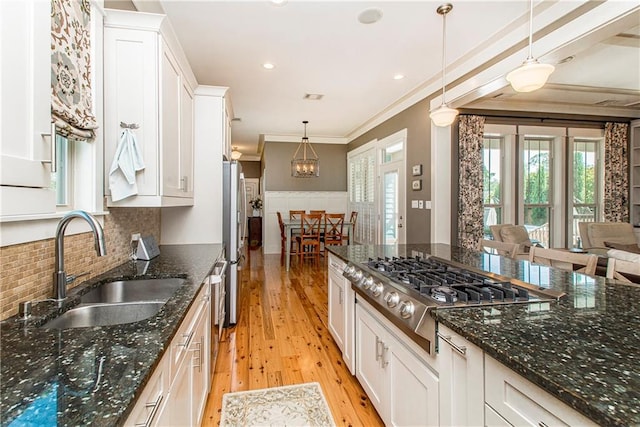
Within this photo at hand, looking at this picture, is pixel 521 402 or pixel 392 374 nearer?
pixel 521 402

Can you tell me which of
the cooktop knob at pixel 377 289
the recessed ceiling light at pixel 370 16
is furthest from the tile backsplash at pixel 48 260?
the recessed ceiling light at pixel 370 16

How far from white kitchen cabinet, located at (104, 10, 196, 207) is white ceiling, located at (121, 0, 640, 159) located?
0.72 m

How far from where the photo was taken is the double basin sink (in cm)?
127

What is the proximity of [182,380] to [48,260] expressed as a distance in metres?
0.74

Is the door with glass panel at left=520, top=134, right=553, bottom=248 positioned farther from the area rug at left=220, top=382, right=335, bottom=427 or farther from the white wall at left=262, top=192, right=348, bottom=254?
the area rug at left=220, top=382, right=335, bottom=427

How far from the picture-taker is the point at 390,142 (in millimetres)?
5355

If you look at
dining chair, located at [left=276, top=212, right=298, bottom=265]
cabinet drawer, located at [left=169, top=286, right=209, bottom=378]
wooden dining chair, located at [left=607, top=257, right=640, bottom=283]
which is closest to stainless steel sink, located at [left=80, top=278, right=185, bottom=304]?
cabinet drawer, located at [left=169, top=286, right=209, bottom=378]

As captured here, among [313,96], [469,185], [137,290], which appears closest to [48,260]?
[137,290]

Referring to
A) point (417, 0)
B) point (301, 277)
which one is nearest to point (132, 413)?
point (417, 0)

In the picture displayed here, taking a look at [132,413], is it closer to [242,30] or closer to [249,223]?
[242,30]

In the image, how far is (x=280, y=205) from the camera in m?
7.42

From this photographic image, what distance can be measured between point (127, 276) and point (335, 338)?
5.35 ft

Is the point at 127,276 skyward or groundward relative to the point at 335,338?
skyward

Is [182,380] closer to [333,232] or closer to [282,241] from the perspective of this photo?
[333,232]
